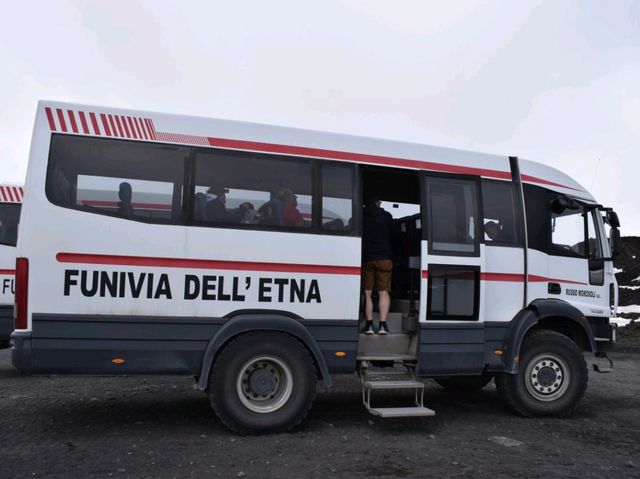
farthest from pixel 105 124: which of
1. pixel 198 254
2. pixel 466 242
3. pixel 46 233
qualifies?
pixel 466 242

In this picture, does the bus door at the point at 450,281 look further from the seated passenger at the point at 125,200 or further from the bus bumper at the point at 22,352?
the bus bumper at the point at 22,352

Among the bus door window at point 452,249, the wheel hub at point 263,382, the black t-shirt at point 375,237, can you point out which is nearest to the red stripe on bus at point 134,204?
the wheel hub at point 263,382

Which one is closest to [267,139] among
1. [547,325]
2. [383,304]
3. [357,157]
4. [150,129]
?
[357,157]

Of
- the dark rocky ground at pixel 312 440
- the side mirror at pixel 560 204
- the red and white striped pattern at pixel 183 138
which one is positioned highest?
the red and white striped pattern at pixel 183 138

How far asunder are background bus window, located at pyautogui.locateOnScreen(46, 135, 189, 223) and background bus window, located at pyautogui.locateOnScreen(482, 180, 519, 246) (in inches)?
140

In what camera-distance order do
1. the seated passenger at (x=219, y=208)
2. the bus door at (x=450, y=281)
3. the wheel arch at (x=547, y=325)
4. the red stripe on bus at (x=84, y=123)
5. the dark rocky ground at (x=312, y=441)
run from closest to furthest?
the dark rocky ground at (x=312, y=441), the red stripe on bus at (x=84, y=123), the seated passenger at (x=219, y=208), the bus door at (x=450, y=281), the wheel arch at (x=547, y=325)

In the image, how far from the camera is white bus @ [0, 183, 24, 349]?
29.6 ft

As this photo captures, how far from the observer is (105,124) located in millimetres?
5473

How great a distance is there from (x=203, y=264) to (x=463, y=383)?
180 inches

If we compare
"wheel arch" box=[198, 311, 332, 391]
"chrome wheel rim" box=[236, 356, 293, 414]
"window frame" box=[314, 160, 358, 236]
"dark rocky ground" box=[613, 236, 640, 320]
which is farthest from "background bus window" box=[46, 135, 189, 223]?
"dark rocky ground" box=[613, 236, 640, 320]

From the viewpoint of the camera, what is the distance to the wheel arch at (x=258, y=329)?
18.0ft

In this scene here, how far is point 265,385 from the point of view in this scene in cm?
574

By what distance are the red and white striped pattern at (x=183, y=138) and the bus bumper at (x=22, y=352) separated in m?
2.23

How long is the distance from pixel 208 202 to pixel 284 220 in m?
0.79
